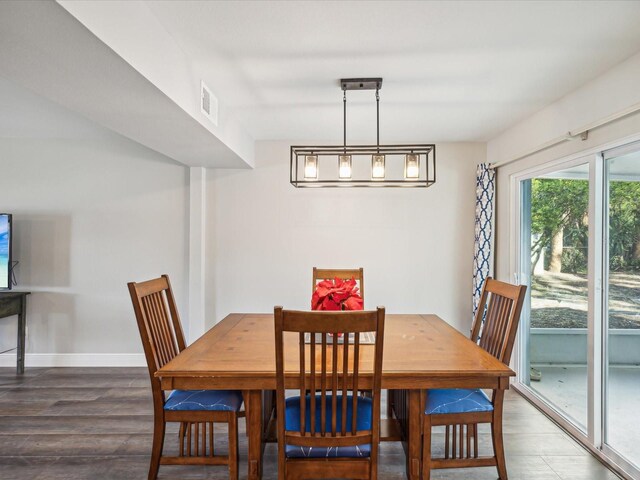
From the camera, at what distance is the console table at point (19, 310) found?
3.55m

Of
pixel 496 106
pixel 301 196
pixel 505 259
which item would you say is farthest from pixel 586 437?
pixel 301 196

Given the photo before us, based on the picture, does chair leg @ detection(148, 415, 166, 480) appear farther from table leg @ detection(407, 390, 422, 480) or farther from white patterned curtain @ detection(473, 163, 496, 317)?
white patterned curtain @ detection(473, 163, 496, 317)

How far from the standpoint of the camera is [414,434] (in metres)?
1.83

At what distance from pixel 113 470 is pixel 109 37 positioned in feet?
7.35

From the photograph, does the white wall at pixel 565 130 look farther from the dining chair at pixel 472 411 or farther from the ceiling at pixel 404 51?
the dining chair at pixel 472 411

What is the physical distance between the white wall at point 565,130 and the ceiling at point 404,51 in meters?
0.08

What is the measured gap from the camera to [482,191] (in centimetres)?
381

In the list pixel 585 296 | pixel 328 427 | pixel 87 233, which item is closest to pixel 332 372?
pixel 328 427

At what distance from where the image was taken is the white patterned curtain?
375 centimetres

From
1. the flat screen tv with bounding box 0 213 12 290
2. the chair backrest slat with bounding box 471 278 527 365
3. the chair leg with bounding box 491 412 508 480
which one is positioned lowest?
the chair leg with bounding box 491 412 508 480

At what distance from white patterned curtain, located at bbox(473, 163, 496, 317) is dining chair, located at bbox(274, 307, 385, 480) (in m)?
2.47

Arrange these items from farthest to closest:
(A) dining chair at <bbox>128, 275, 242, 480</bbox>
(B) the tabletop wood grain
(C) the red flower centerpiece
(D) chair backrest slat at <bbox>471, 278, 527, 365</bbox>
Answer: (C) the red flower centerpiece < (D) chair backrest slat at <bbox>471, 278, 527, 365</bbox> < (A) dining chair at <bbox>128, 275, 242, 480</bbox> < (B) the tabletop wood grain

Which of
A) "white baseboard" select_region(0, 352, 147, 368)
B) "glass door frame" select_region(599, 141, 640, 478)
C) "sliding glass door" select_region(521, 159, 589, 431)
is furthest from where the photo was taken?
"white baseboard" select_region(0, 352, 147, 368)

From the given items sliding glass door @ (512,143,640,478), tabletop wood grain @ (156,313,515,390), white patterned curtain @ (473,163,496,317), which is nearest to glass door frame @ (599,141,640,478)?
sliding glass door @ (512,143,640,478)
